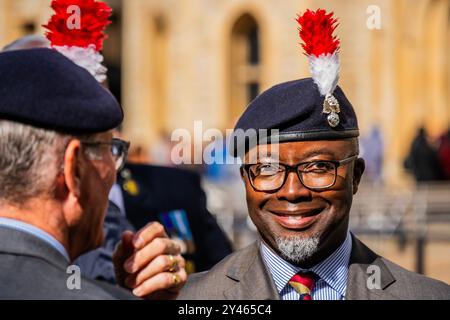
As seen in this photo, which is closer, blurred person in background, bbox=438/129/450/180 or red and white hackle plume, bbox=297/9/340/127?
red and white hackle plume, bbox=297/9/340/127

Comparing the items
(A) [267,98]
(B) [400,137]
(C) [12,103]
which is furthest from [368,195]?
(C) [12,103]

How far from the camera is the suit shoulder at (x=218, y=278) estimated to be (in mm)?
2725

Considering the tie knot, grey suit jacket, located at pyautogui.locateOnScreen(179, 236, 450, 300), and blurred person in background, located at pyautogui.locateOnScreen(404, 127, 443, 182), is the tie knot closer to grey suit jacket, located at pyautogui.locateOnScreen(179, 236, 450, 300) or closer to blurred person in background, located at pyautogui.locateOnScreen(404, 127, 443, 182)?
grey suit jacket, located at pyautogui.locateOnScreen(179, 236, 450, 300)

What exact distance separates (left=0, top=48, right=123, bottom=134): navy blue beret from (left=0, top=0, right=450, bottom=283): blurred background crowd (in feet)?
38.7

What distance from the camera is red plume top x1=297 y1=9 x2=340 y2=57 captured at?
2.82 meters

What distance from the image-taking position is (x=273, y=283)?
2705mm

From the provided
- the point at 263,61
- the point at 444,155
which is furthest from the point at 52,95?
the point at 263,61

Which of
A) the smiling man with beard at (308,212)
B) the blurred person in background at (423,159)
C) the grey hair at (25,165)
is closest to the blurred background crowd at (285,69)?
the blurred person in background at (423,159)

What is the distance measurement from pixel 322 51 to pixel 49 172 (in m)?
1.07

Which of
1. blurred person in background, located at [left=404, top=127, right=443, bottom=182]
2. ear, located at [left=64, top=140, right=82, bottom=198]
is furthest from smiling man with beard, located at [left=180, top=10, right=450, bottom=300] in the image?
blurred person in background, located at [left=404, top=127, right=443, bottom=182]

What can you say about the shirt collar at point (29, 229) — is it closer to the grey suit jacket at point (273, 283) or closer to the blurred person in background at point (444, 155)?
the grey suit jacket at point (273, 283)

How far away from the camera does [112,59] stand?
2616 centimetres

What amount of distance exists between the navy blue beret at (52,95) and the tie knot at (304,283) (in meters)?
0.76
